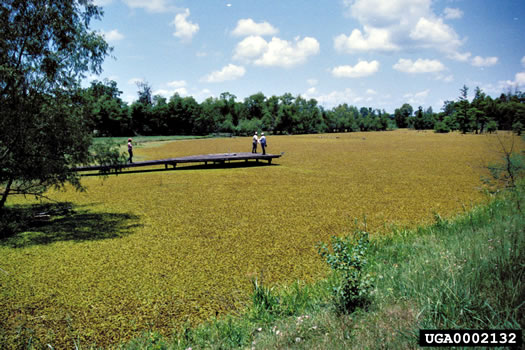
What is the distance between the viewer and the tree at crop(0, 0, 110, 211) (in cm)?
721

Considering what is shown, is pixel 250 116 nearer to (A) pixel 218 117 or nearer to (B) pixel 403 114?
(A) pixel 218 117

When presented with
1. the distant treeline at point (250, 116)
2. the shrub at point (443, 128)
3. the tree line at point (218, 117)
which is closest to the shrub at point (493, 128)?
the distant treeline at point (250, 116)

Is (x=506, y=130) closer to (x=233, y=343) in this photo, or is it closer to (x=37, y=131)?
(x=233, y=343)

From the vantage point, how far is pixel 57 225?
7703 mm

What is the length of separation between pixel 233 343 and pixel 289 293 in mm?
1227

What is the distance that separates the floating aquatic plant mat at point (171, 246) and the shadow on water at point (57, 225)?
0.04 meters

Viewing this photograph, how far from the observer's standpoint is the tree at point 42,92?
7.21 metres

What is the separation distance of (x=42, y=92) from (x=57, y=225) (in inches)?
120

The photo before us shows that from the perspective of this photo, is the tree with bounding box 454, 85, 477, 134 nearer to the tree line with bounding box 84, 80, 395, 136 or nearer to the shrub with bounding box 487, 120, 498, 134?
the shrub with bounding box 487, 120, 498, 134

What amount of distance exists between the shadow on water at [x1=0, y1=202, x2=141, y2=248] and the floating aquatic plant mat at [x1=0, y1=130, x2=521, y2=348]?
4 centimetres

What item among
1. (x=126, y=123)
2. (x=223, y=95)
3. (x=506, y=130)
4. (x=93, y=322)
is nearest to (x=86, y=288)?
(x=93, y=322)

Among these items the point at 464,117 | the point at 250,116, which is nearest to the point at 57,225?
the point at 464,117

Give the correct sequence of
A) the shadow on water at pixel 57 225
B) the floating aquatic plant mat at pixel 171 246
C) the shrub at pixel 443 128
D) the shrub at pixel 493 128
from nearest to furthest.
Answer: the floating aquatic plant mat at pixel 171 246 < the shadow on water at pixel 57 225 < the shrub at pixel 493 128 < the shrub at pixel 443 128

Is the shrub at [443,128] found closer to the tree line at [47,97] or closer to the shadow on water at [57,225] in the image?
the tree line at [47,97]
